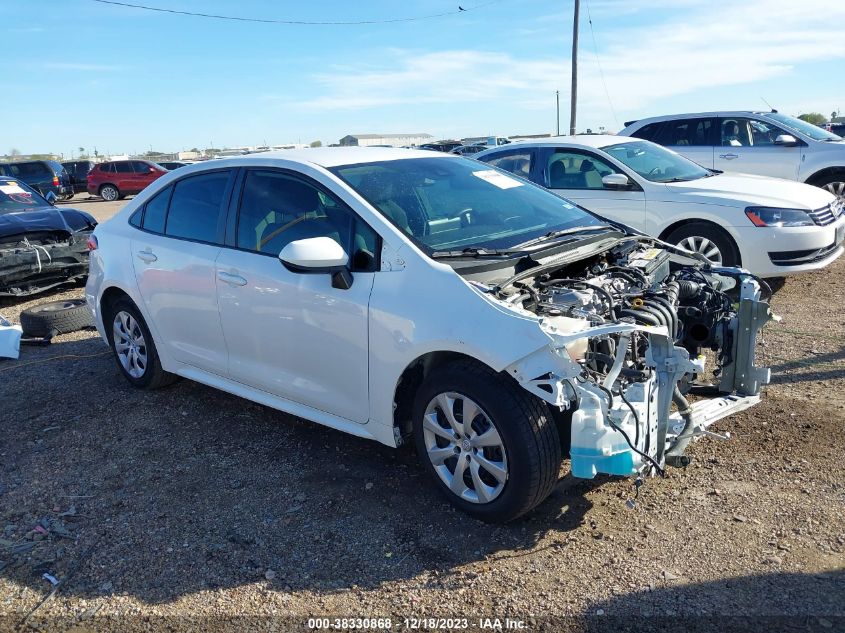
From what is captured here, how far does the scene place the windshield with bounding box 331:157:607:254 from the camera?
3838 mm

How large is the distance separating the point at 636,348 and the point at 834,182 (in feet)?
30.6

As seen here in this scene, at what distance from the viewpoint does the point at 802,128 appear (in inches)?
434

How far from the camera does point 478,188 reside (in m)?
4.44

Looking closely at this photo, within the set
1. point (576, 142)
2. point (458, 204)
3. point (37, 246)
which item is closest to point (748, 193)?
point (576, 142)

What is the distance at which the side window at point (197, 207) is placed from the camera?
4.55 m

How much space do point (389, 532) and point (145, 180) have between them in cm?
2825

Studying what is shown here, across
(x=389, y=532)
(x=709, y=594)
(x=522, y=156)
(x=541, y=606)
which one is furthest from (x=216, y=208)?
(x=522, y=156)

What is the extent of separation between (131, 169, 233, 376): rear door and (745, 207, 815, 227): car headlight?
4.97 metres

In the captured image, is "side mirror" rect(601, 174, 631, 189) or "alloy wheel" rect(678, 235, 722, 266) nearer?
"alloy wheel" rect(678, 235, 722, 266)

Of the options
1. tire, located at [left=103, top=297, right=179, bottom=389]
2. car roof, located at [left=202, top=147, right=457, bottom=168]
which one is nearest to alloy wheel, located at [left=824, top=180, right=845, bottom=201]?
car roof, located at [left=202, top=147, right=457, bottom=168]

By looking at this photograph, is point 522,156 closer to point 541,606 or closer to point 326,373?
point 326,373

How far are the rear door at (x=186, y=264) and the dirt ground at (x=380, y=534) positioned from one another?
566 mm

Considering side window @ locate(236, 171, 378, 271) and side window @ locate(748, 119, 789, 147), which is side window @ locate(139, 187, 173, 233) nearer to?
side window @ locate(236, 171, 378, 271)

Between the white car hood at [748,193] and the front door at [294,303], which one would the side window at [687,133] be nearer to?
the white car hood at [748,193]
